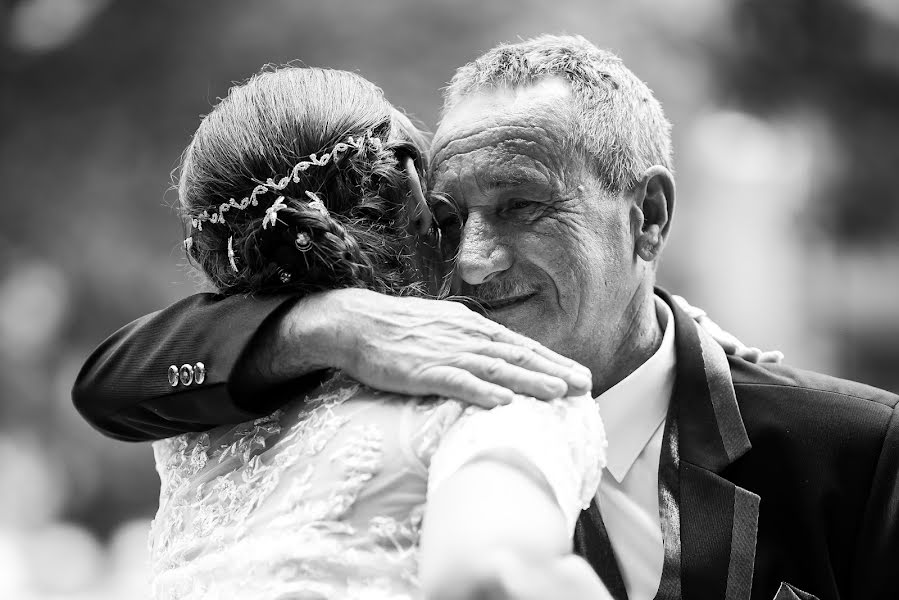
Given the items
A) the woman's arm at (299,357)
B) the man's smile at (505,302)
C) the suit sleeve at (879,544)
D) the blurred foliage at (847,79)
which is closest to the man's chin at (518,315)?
the man's smile at (505,302)

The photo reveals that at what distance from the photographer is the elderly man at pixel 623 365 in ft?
6.15

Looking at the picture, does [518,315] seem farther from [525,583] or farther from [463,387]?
[525,583]

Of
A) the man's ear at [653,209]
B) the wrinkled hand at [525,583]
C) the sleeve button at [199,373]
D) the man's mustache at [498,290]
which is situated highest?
the sleeve button at [199,373]

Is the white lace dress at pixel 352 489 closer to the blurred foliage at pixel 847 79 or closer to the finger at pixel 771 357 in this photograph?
the finger at pixel 771 357

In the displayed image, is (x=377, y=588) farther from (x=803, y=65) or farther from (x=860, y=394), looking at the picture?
(x=803, y=65)

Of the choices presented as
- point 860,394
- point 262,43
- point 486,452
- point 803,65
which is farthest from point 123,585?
point 803,65

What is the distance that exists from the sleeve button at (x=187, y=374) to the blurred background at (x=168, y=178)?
4787mm

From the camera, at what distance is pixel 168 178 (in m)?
6.71

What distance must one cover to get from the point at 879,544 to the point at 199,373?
1584 millimetres

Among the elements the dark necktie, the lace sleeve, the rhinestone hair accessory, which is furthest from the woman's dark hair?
the dark necktie

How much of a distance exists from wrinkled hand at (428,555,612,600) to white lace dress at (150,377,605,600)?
102 millimetres

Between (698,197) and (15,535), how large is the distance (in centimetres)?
496

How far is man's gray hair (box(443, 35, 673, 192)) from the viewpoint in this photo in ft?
8.50

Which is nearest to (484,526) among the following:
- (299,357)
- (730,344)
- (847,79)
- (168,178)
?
(299,357)
